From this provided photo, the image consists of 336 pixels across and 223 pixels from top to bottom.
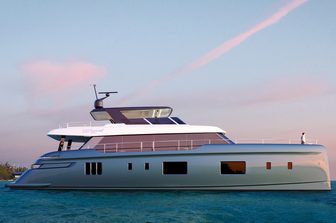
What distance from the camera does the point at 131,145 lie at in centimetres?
2238

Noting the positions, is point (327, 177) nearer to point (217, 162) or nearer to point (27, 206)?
point (217, 162)

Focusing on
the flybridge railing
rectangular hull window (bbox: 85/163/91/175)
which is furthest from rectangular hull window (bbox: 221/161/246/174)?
rectangular hull window (bbox: 85/163/91/175)

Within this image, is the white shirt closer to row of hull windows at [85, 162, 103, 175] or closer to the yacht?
Result: the yacht

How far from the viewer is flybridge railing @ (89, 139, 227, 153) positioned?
71.8 ft

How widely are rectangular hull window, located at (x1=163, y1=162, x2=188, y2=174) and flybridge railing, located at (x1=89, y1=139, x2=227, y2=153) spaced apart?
3.43 ft

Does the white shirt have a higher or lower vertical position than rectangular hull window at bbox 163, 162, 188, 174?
higher

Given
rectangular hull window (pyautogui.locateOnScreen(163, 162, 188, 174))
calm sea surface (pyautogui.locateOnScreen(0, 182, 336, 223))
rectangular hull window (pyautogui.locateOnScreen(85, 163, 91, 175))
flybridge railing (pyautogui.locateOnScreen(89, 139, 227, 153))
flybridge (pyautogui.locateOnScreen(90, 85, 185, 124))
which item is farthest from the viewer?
flybridge (pyautogui.locateOnScreen(90, 85, 185, 124))

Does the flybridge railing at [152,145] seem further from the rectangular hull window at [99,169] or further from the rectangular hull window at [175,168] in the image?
the rectangular hull window at [175,168]

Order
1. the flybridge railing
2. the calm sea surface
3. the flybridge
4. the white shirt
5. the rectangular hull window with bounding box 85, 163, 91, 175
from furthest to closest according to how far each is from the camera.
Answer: the flybridge
the rectangular hull window with bounding box 85, 163, 91, 175
the flybridge railing
the white shirt
the calm sea surface

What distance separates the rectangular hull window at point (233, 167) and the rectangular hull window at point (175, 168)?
1938mm

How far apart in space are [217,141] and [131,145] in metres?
4.71

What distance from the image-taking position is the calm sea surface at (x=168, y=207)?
14172mm

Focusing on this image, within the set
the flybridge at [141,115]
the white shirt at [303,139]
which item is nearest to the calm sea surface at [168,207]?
the white shirt at [303,139]

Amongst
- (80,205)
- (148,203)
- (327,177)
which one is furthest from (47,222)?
(327,177)
